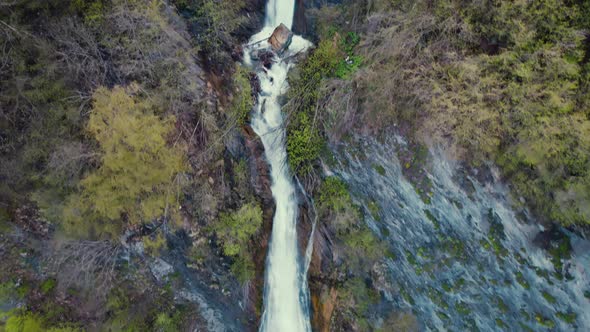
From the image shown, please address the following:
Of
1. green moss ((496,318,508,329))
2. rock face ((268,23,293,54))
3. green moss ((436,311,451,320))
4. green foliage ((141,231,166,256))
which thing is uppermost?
rock face ((268,23,293,54))

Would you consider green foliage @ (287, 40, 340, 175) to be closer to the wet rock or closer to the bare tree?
the wet rock

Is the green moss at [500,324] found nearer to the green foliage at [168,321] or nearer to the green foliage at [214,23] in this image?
the green foliage at [168,321]

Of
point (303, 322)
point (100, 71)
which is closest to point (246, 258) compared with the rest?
point (303, 322)

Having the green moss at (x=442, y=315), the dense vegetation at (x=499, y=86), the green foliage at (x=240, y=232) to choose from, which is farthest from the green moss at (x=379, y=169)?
the green moss at (x=442, y=315)

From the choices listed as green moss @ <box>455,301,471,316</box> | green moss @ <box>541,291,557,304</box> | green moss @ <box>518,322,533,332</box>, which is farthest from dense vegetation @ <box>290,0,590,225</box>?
green moss @ <box>455,301,471,316</box>

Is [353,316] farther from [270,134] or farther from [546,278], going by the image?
[270,134]

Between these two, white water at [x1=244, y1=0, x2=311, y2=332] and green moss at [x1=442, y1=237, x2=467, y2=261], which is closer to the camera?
green moss at [x1=442, y1=237, x2=467, y2=261]

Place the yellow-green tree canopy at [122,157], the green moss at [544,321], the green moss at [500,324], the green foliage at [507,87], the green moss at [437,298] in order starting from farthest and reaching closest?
the green moss at [437,298] < the green moss at [500,324] < the yellow-green tree canopy at [122,157] < the green moss at [544,321] < the green foliage at [507,87]

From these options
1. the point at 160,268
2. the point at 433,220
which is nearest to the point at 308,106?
the point at 433,220
